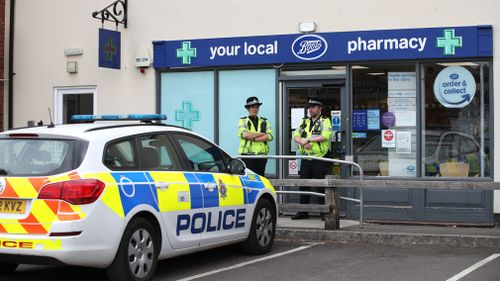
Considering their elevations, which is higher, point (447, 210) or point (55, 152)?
point (55, 152)

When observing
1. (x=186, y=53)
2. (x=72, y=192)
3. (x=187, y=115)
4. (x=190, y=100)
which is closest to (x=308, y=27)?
(x=186, y=53)

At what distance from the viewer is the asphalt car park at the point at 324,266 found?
708cm

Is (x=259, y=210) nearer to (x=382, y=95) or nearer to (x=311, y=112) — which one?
(x=311, y=112)

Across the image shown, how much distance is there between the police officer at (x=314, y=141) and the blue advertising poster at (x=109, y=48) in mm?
3680

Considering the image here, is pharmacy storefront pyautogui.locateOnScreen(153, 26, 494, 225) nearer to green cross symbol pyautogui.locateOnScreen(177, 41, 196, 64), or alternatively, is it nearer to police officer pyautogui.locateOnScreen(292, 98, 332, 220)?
green cross symbol pyautogui.locateOnScreen(177, 41, 196, 64)

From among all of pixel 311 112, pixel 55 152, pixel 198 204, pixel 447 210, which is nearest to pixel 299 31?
pixel 311 112

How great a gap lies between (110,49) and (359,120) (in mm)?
4542

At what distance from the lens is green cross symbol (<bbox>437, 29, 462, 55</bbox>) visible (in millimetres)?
10664

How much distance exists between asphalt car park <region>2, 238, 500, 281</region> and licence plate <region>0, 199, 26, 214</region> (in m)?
1.19

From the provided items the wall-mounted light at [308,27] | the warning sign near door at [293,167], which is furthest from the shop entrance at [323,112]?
the wall-mounted light at [308,27]

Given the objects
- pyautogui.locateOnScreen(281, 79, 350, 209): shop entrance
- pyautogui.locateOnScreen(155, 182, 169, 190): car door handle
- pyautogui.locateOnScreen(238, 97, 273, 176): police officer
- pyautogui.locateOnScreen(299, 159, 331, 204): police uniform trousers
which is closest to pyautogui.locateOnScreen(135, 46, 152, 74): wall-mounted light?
pyautogui.locateOnScreen(238, 97, 273, 176): police officer

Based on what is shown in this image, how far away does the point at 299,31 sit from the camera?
11602 mm

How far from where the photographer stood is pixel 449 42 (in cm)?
1071

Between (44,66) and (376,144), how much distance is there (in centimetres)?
648
